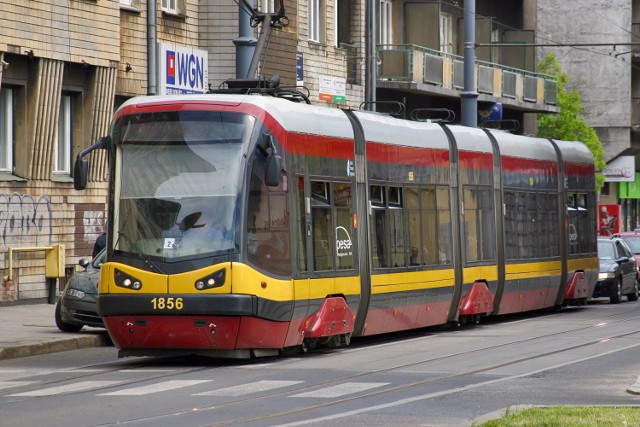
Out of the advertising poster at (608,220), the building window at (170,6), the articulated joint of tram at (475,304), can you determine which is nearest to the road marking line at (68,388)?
the articulated joint of tram at (475,304)

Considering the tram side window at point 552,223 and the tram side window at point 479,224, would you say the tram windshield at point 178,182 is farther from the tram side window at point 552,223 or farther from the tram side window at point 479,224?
the tram side window at point 552,223

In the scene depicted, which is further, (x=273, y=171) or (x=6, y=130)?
(x=6, y=130)

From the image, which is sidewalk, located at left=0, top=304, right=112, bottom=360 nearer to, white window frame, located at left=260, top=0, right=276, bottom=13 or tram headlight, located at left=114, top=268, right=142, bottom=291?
tram headlight, located at left=114, top=268, right=142, bottom=291

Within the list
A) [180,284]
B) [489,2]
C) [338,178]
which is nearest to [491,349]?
[338,178]

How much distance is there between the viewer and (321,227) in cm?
1877

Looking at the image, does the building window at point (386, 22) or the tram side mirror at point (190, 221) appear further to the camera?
the building window at point (386, 22)

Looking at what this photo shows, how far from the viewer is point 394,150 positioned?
21266 mm

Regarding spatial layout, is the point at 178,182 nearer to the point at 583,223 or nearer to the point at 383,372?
the point at 383,372

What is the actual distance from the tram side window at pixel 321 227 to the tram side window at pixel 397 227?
2.07m

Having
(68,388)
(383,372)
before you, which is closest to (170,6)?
(383,372)

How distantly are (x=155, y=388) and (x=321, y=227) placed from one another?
14.4 feet

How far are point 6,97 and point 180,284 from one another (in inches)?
476

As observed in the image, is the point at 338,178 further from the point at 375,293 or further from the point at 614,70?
the point at 614,70

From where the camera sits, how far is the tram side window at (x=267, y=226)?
17.3 metres
